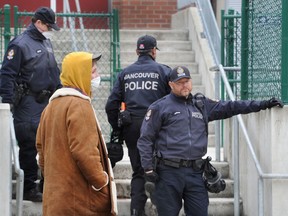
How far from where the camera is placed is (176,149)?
23.2 ft

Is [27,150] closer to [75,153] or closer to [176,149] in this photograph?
[176,149]

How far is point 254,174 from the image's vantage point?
8164 mm

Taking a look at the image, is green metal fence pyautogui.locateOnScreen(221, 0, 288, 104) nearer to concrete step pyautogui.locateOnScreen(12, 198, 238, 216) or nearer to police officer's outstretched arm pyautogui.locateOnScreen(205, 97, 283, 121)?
police officer's outstretched arm pyautogui.locateOnScreen(205, 97, 283, 121)

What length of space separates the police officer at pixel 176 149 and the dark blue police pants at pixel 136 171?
2.50 feet

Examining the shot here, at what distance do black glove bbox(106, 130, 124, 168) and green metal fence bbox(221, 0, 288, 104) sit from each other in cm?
145

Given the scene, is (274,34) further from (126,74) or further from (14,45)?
(14,45)

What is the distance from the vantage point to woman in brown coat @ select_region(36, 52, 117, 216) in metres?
5.89

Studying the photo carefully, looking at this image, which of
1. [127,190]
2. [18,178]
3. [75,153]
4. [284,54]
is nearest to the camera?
[75,153]

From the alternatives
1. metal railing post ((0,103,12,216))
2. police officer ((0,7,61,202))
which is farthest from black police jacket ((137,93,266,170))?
police officer ((0,7,61,202))

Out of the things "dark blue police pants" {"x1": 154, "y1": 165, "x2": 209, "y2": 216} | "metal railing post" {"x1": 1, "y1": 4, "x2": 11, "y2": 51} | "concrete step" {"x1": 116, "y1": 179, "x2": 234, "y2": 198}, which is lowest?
"concrete step" {"x1": 116, "y1": 179, "x2": 234, "y2": 198}

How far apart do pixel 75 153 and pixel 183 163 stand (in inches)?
56.9

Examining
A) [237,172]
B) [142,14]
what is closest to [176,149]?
[237,172]

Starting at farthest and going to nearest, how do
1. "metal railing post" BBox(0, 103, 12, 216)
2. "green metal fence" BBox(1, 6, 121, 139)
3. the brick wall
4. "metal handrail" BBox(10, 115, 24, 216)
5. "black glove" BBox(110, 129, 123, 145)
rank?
the brick wall → "green metal fence" BBox(1, 6, 121, 139) → "black glove" BBox(110, 129, 123, 145) → "metal railing post" BBox(0, 103, 12, 216) → "metal handrail" BBox(10, 115, 24, 216)

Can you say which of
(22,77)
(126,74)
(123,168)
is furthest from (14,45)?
(123,168)
